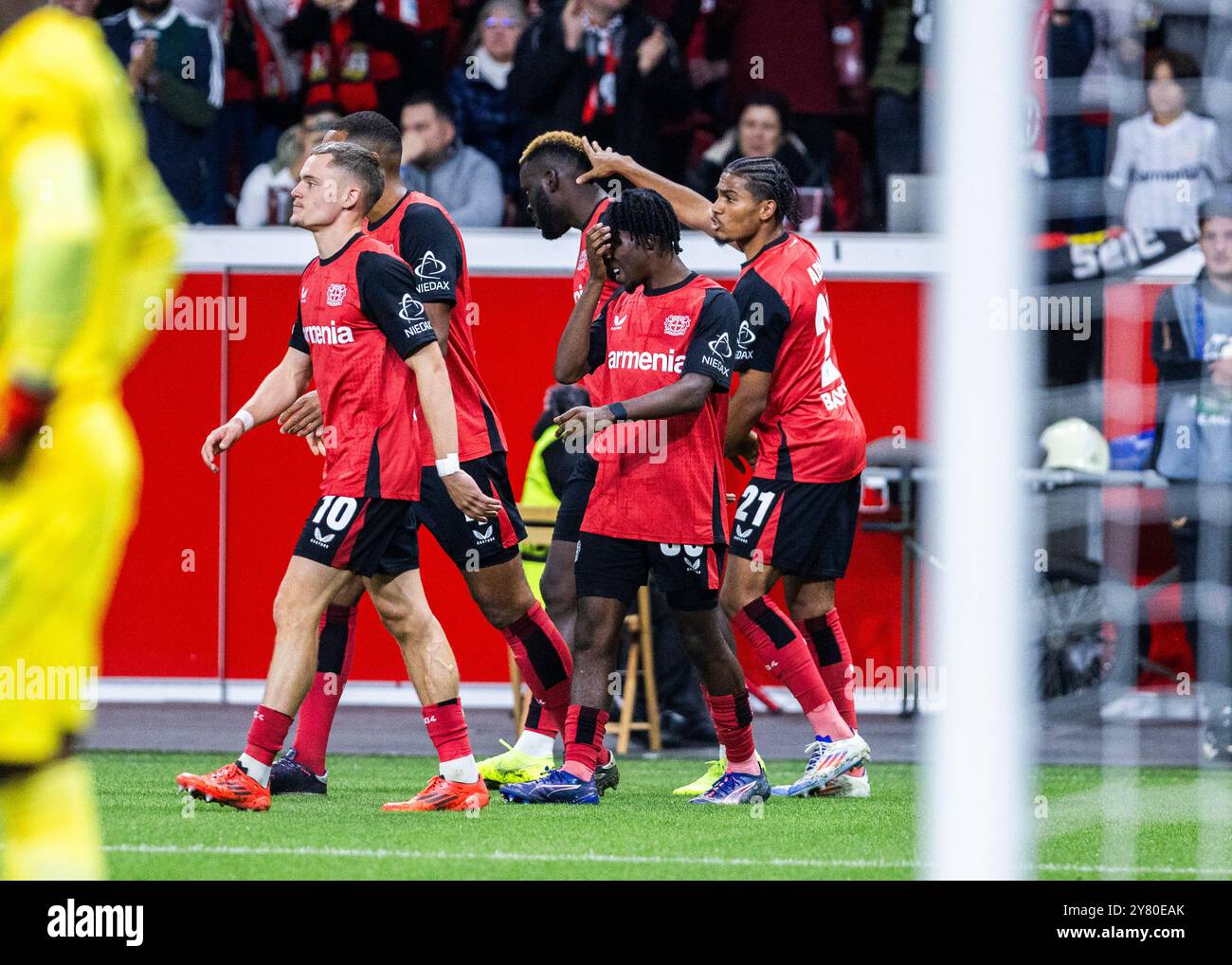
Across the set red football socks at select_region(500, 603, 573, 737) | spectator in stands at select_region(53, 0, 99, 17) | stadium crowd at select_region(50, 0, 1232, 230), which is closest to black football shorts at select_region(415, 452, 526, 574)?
red football socks at select_region(500, 603, 573, 737)

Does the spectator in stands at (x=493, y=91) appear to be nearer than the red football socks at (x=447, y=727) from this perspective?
No

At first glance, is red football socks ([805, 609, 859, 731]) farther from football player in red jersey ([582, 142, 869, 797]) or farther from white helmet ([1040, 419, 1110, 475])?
white helmet ([1040, 419, 1110, 475])

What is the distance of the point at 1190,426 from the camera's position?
7.00 meters

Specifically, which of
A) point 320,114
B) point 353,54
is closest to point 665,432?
point 320,114

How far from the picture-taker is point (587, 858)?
5387 millimetres

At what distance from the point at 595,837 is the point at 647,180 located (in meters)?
2.81

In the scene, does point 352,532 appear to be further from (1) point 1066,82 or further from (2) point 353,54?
(2) point 353,54

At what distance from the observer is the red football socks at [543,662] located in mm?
7090

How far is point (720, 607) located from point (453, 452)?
1555 millimetres

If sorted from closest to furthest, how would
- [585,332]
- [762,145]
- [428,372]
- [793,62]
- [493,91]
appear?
[428,372], [585,332], [762,145], [793,62], [493,91]

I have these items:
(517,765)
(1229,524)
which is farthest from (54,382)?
(1229,524)

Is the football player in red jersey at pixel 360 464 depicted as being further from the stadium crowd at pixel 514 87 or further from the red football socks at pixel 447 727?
the stadium crowd at pixel 514 87

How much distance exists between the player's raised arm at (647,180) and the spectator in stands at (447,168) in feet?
12.2

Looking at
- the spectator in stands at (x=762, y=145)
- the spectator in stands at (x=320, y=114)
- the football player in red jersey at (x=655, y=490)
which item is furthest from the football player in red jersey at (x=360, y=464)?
the spectator in stands at (x=320, y=114)
